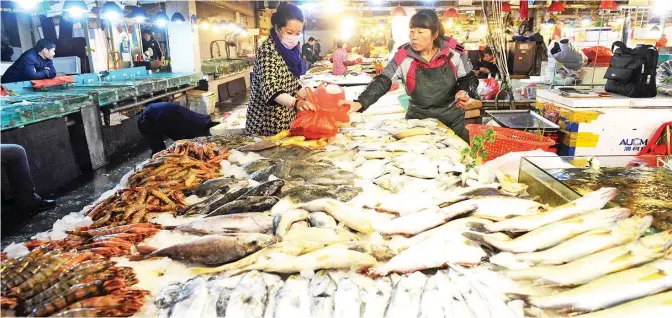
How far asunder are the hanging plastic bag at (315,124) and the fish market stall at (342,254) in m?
1.12

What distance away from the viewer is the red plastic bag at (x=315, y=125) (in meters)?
3.72

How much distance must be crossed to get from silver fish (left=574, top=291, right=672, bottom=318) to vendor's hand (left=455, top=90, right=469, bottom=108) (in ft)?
10.9

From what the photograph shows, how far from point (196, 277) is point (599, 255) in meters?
1.55

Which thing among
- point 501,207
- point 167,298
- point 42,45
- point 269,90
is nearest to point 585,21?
point 269,90

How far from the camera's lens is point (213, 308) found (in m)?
1.47

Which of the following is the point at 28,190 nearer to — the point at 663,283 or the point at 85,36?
the point at 663,283

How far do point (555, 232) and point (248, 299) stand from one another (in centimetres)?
131

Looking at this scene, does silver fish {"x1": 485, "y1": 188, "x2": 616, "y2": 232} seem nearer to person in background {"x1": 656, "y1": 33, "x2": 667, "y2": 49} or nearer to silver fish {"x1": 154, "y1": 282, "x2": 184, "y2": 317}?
silver fish {"x1": 154, "y1": 282, "x2": 184, "y2": 317}

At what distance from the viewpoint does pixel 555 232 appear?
1.81 m

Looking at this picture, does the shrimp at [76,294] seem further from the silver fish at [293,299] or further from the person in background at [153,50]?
the person in background at [153,50]

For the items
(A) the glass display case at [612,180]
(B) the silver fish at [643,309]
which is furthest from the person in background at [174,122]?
(B) the silver fish at [643,309]

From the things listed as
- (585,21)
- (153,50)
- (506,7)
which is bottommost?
(153,50)

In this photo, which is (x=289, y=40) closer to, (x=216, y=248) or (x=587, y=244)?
(x=216, y=248)

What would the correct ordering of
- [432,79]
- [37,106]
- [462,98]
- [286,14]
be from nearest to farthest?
[286,14] → [462,98] → [432,79] → [37,106]
